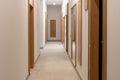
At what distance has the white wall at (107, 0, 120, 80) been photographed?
9.25 feet

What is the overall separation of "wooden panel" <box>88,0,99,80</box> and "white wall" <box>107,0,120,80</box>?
142 centimetres

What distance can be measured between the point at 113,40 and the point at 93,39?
1664mm

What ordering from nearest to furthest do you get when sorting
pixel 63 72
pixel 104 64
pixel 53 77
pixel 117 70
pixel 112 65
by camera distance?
pixel 117 70, pixel 112 65, pixel 104 64, pixel 53 77, pixel 63 72

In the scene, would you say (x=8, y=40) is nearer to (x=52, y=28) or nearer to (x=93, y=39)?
(x=93, y=39)

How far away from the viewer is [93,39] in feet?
15.3

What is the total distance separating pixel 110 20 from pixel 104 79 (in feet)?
2.95

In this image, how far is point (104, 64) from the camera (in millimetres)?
3340

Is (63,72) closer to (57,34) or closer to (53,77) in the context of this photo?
(53,77)

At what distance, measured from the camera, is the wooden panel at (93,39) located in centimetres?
461

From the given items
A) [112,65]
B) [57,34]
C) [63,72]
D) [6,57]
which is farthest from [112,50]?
[57,34]

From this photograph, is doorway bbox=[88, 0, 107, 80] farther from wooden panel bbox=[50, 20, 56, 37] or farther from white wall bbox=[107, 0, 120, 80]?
wooden panel bbox=[50, 20, 56, 37]

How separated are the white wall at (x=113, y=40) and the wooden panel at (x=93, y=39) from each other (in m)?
1.42

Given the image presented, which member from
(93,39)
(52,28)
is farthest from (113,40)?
(52,28)

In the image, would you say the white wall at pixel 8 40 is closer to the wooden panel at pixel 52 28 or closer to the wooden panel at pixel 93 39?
the wooden panel at pixel 93 39
